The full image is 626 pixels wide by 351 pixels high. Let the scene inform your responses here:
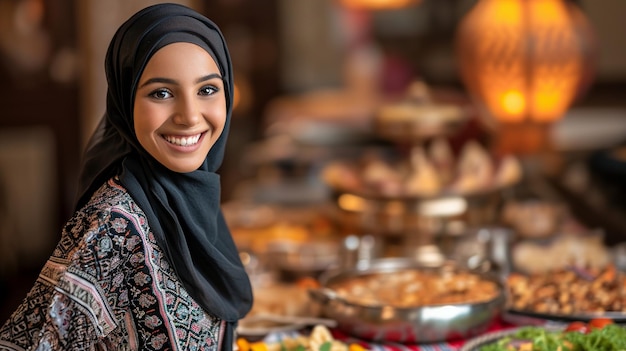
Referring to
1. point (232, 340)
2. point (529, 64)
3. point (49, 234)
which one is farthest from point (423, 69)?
point (232, 340)

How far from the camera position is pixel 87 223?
1.39 meters

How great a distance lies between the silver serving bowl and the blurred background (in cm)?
95

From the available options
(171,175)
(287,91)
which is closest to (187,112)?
(171,175)

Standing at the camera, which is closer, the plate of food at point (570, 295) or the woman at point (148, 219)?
the woman at point (148, 219)

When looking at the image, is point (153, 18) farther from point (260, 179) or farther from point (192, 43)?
point (260, 179)

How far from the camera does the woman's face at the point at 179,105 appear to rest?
4.50ft

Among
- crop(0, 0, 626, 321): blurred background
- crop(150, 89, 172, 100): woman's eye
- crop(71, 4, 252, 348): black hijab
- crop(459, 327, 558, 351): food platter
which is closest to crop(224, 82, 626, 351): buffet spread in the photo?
crop(459, 327, 558, 351): food platter

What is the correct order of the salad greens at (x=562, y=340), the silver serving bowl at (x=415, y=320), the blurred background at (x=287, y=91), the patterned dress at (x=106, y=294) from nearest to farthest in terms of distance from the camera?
the patterned dress at (x=106, y=294) → the salad greens at (x=562, y=340) → the silver serving bowl at (x=415, y=320) → the blurred background at (x=287, y=91)

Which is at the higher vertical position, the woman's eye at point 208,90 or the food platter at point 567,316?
the woman's eye at point 208,90

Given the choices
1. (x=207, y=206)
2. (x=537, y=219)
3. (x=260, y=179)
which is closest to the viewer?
(x=207, y=206)

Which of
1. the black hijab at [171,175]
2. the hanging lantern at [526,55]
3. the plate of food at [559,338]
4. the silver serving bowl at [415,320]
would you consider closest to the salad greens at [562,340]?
the plate of food at [559,338]

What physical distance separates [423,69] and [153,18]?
7.65 meters

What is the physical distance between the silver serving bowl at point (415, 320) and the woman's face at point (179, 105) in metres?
0.62

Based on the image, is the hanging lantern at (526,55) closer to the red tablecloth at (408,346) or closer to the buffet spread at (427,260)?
the buffet spread at (427,260)
